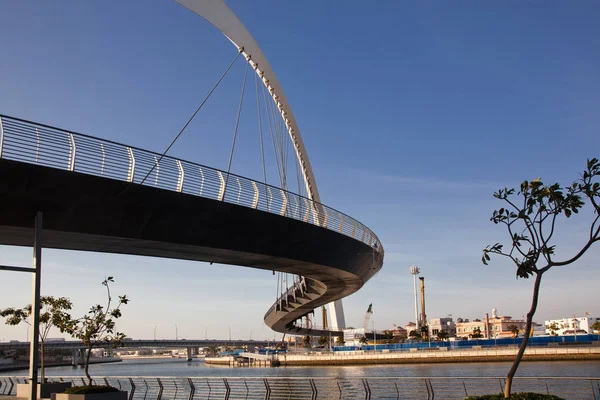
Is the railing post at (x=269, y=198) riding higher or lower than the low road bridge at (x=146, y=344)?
higher

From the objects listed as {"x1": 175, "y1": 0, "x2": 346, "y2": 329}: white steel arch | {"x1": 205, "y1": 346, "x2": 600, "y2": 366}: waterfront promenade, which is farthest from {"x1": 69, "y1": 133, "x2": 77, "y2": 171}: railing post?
{"x1": 205, "y1": 346, "x2": 600, "y2": 366}: waterfront promenade

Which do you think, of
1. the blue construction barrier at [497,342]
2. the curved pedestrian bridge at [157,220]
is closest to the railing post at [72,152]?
the curved pedestrian bridge at [157,220]

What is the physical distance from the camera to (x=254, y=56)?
47.1 meters

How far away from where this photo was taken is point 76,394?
2067 cm

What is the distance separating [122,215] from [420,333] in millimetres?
140240

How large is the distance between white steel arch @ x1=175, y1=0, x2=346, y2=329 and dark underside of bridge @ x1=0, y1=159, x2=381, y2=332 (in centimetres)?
1485

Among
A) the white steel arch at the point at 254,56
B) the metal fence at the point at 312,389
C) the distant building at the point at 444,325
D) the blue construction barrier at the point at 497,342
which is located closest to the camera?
the metal fence at the point at 312,389

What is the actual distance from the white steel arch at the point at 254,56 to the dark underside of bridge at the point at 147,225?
1485 cm

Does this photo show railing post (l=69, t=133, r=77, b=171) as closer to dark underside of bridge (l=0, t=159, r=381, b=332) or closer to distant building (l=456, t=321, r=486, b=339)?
dark underside of bridge (l=0, t=159, r=381, b=332)

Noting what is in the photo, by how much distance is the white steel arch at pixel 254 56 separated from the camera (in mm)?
39031

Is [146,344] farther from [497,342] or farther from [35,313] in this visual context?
[35,313]

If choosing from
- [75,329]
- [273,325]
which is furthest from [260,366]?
[75,329]

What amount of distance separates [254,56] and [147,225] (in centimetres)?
2871

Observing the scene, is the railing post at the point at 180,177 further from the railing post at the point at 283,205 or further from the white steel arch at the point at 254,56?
the white steel arch at the point at 254,56
